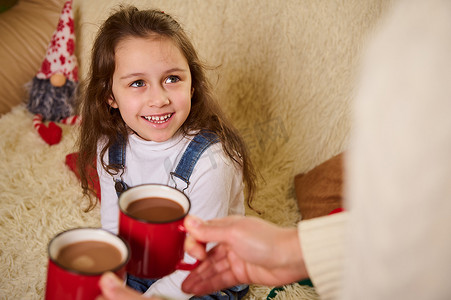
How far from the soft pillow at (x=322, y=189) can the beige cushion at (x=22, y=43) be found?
132 centimetres

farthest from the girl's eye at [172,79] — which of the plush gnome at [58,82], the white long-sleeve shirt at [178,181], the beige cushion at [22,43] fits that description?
the beige cushion at [22,43]

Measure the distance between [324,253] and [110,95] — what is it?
84cm

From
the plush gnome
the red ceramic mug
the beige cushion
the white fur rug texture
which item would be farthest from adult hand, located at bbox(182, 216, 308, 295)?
the beige cushion

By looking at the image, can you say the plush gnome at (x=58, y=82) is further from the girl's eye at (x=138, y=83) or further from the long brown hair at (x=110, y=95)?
the girl's eye at (x=138, y=83)

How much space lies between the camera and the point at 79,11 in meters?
2.00

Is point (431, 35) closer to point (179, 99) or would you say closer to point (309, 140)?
point (179, 99)

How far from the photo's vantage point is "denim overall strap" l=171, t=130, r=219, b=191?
4.02ft

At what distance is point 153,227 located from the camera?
72 cm

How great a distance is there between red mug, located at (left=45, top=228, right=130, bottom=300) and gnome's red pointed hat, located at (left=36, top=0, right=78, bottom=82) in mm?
1394

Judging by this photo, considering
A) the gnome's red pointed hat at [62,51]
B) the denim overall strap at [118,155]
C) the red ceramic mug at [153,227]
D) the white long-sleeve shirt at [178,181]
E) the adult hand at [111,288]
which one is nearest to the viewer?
the adult hand at [111,288]

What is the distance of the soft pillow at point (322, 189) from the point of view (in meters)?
1.35

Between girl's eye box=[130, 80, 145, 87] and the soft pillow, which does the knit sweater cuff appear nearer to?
the soft pillow

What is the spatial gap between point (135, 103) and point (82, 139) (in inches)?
12.7

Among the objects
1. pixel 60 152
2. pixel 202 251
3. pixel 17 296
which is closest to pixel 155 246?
pixel 202 251
